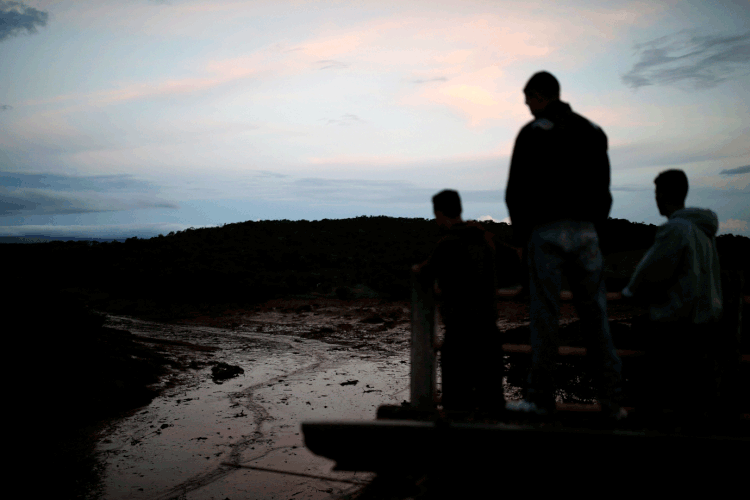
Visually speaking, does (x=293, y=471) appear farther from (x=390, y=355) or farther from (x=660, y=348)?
(x=390, y=355)

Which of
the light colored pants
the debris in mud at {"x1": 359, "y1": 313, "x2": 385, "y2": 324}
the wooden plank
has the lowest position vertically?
the debris in mud at {"x1": 359, "y1": 313, "x2": 385, "y2": 324}

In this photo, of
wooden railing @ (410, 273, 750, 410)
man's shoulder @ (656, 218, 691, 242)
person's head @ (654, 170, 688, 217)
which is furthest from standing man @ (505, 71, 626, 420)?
wooden railing @ (410, 273, 750, 410)

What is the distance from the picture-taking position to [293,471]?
16.2 ft

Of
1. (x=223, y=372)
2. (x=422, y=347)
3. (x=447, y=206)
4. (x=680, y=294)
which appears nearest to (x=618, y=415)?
(x=680, y=294)

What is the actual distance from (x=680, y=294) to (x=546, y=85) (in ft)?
4.48

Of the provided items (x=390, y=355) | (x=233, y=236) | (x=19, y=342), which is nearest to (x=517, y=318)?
(x=390, y=355)

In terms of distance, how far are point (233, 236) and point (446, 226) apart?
2719cm

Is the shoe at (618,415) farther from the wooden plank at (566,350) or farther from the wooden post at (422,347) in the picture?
the wooden post at (422,347)

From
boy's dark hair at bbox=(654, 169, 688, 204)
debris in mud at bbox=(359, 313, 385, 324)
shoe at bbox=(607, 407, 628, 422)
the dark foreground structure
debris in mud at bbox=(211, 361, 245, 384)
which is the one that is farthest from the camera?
debris in mud at bbox=(359, 313, 385, 324)

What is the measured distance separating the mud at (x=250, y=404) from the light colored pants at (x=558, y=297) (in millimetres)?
2361

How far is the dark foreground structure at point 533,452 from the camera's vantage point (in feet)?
7.55

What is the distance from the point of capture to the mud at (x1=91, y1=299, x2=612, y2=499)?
4730 mm

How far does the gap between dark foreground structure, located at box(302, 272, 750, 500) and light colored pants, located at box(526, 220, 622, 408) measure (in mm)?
215

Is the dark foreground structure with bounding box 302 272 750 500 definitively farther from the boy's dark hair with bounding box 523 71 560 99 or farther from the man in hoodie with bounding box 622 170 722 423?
the boy's dark hair with bounding box 523 71 560 99
